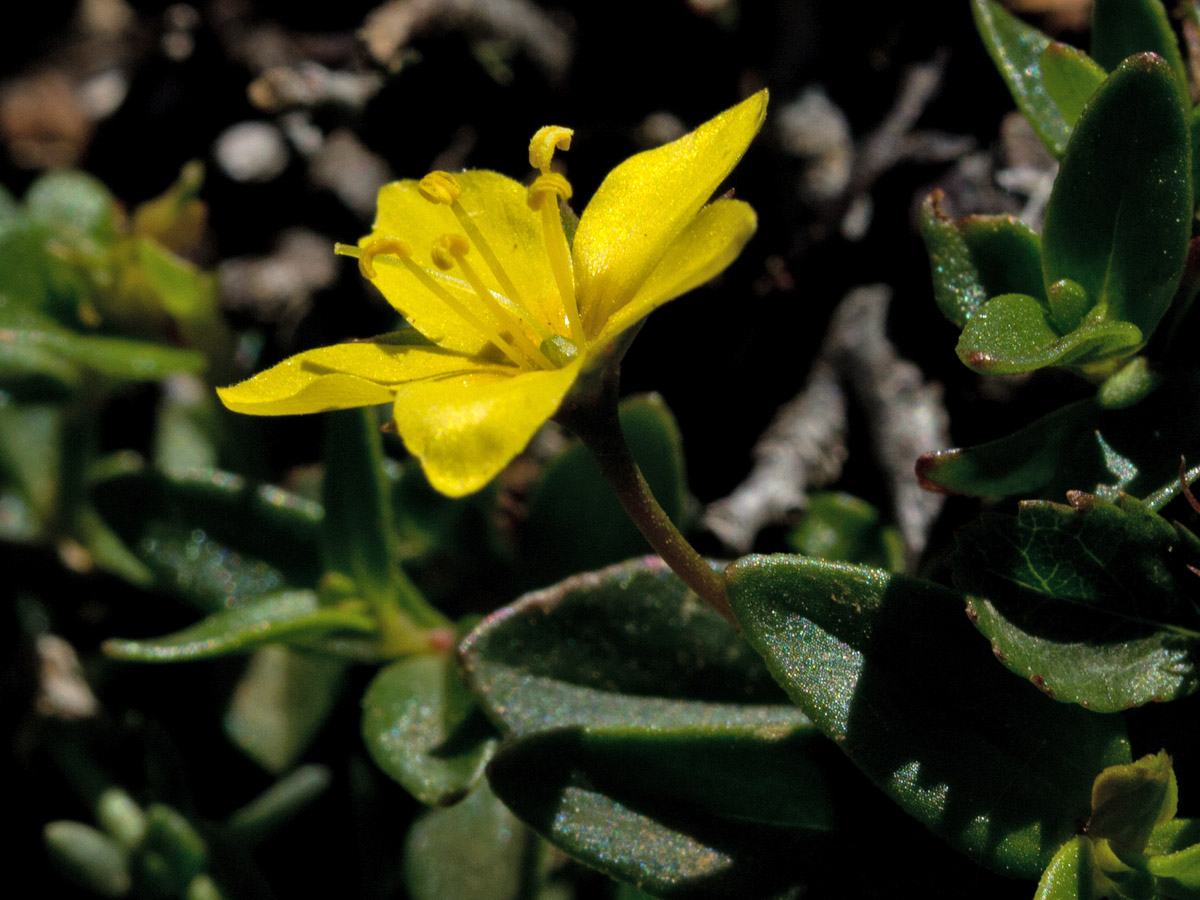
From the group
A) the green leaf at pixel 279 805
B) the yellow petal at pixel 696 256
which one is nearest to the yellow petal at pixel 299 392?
the yellow petal at pixel 696 256

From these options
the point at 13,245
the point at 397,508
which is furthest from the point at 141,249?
the point at 397,508

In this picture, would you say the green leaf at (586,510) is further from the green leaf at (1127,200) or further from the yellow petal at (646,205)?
the green leaf at (1127,200)

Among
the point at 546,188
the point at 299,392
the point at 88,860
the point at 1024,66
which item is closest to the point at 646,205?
the point at 546,188

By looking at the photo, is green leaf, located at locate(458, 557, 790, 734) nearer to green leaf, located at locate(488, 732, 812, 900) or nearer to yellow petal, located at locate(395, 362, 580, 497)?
green leaf, located at locate(488, 732, 812, 900)

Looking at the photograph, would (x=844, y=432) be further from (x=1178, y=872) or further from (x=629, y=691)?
(x=1178, y=872)

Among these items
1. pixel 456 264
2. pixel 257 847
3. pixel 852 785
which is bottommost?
pixel 257 847

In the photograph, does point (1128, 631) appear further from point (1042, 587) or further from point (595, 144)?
point (595, 144)
